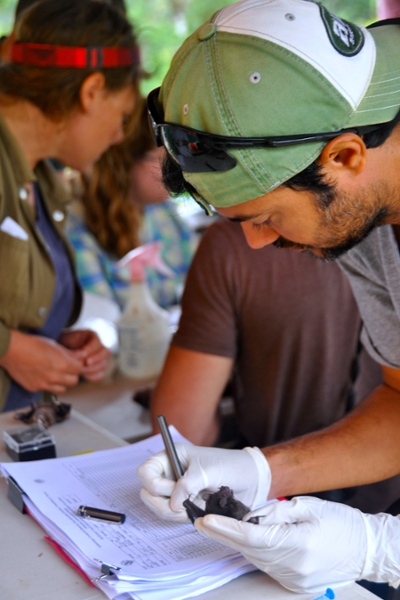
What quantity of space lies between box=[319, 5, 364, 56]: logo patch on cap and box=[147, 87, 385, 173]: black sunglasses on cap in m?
0.11

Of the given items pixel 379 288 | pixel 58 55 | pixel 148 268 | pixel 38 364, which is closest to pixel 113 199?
pixel 148 268

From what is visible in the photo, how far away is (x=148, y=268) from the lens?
3055 mm

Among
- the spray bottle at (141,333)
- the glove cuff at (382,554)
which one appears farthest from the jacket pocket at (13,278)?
the glove cuff at (382,554)

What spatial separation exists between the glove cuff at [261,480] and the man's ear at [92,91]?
119 cm

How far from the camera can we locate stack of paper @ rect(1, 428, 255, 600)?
0.91 metres

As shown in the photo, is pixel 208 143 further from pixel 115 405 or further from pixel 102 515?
pixel 115 405

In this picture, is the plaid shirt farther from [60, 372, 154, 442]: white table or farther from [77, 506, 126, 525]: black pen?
[77, 506, 126, 525]: black pen

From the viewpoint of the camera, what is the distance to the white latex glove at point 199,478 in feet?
3.43

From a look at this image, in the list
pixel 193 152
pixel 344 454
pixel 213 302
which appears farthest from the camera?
pixel 213 302

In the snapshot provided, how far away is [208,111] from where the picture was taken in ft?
3.18

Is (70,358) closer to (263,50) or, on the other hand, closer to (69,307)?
(69,307)

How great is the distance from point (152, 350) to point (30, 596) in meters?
1.21

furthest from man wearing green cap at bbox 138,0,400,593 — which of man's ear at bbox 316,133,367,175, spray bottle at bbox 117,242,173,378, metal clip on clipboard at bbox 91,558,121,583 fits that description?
spray bottle at bbox 117,242,173,378

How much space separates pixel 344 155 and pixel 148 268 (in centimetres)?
208
